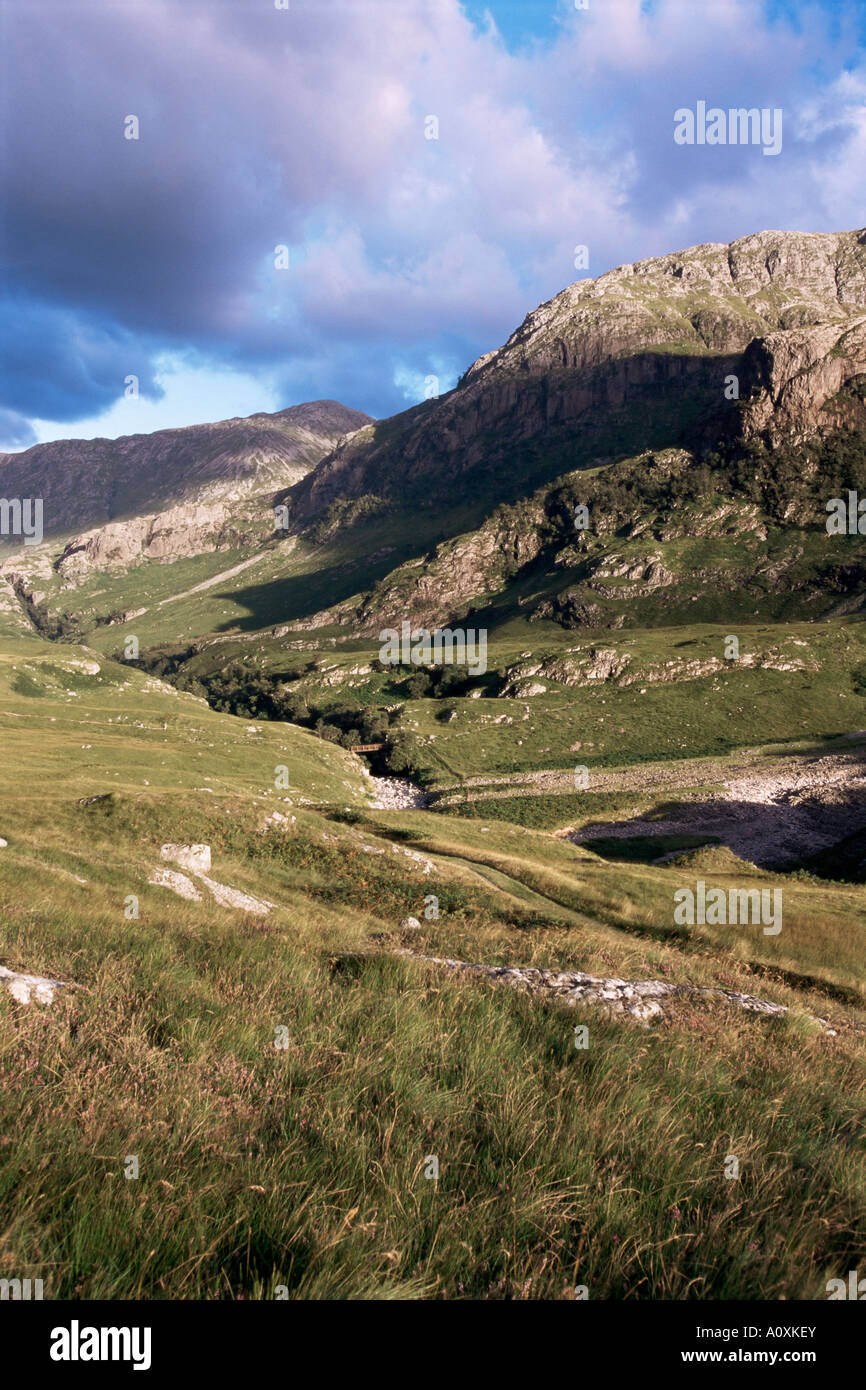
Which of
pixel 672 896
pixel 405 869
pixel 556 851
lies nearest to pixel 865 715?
pixel 556 851

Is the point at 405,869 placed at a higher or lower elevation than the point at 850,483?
lower

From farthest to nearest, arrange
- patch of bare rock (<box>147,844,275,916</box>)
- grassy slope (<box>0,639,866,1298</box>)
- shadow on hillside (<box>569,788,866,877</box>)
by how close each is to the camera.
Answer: shadow on hillside (<box>569,788,866,877</box>)
patch of bare rock (<box>147,844,275,916</box>)
grassy slope (<box>0,639,866,1298</box>)

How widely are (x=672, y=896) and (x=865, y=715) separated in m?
90.0

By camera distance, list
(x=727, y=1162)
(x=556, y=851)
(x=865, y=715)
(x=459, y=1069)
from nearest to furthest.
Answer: (x=727, y=1162), (x=459, y=1069), (x=556, y=851), (x=865, y=715)

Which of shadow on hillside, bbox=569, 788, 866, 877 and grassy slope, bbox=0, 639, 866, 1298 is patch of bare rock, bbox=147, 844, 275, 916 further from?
shadow on hillside, bbox=569, 788, 866, 877

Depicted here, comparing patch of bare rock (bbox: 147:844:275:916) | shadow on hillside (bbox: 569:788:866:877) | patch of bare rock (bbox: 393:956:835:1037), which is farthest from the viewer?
shadow on hillside (bbox: 569:788:866:877)

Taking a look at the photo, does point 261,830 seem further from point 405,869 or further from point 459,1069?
point 459,1069

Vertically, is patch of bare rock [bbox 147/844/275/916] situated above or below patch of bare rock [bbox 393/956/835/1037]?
below

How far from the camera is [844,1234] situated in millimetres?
3834

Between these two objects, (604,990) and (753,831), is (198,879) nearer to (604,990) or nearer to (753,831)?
(604,990)

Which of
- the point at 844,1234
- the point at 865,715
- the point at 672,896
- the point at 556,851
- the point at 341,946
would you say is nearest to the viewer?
the point at 844,1234

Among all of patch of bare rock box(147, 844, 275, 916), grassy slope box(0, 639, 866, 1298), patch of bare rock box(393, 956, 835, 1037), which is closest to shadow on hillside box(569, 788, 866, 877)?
patch of bare rock box(147, 844, 275, 916)

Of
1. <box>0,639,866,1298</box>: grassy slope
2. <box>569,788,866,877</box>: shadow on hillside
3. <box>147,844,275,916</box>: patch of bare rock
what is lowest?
<box>569,788,866,877</box>: shadow on hillside

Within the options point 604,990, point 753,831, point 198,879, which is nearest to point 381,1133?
point 604,990
